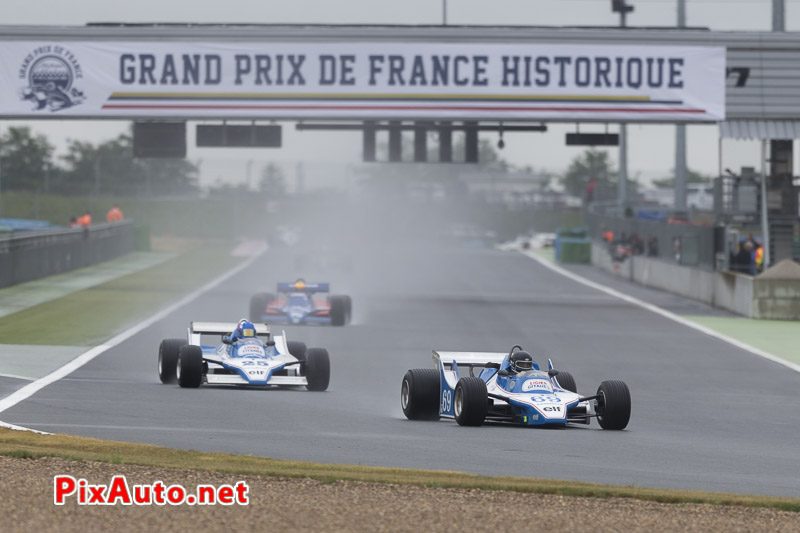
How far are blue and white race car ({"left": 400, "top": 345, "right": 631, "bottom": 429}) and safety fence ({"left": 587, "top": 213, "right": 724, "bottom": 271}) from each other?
22.9 metres

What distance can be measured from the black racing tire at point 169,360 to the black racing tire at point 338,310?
9.24 m

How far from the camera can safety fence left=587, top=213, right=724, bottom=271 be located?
38000mm

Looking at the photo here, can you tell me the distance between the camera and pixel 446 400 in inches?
607

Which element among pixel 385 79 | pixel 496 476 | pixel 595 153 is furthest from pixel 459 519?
pixel 595 153

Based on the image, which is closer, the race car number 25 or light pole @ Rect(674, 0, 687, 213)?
the race car number 25

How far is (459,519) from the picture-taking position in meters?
9.64

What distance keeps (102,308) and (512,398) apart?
17368mm

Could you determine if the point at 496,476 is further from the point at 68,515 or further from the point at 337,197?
the point at 337,197

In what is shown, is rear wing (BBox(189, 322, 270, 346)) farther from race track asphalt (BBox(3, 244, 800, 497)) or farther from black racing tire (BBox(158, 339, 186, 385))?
race track asphalt (BBox(3, 244, 800, 497))

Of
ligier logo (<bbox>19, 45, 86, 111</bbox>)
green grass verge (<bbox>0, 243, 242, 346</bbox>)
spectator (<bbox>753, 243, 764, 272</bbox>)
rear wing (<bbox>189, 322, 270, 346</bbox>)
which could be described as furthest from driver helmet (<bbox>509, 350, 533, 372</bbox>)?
spectator (<bbox>753, 243, 764, 272</bbox>)

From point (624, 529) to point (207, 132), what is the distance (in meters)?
24.3

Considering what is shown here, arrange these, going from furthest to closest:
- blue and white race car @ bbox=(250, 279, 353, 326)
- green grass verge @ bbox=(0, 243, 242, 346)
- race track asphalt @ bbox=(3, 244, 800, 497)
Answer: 1. blue and white race car @ bbox=(250, 279, 353, 326)
2. green grass verge @ bbox=(0, 243, 242, 346)
3. race track asphalt @ bbox=(3, 244, 800, 497)

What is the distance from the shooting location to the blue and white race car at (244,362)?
1764 cm

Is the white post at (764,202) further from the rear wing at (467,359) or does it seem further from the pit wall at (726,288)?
the rear wing at (467,359)
